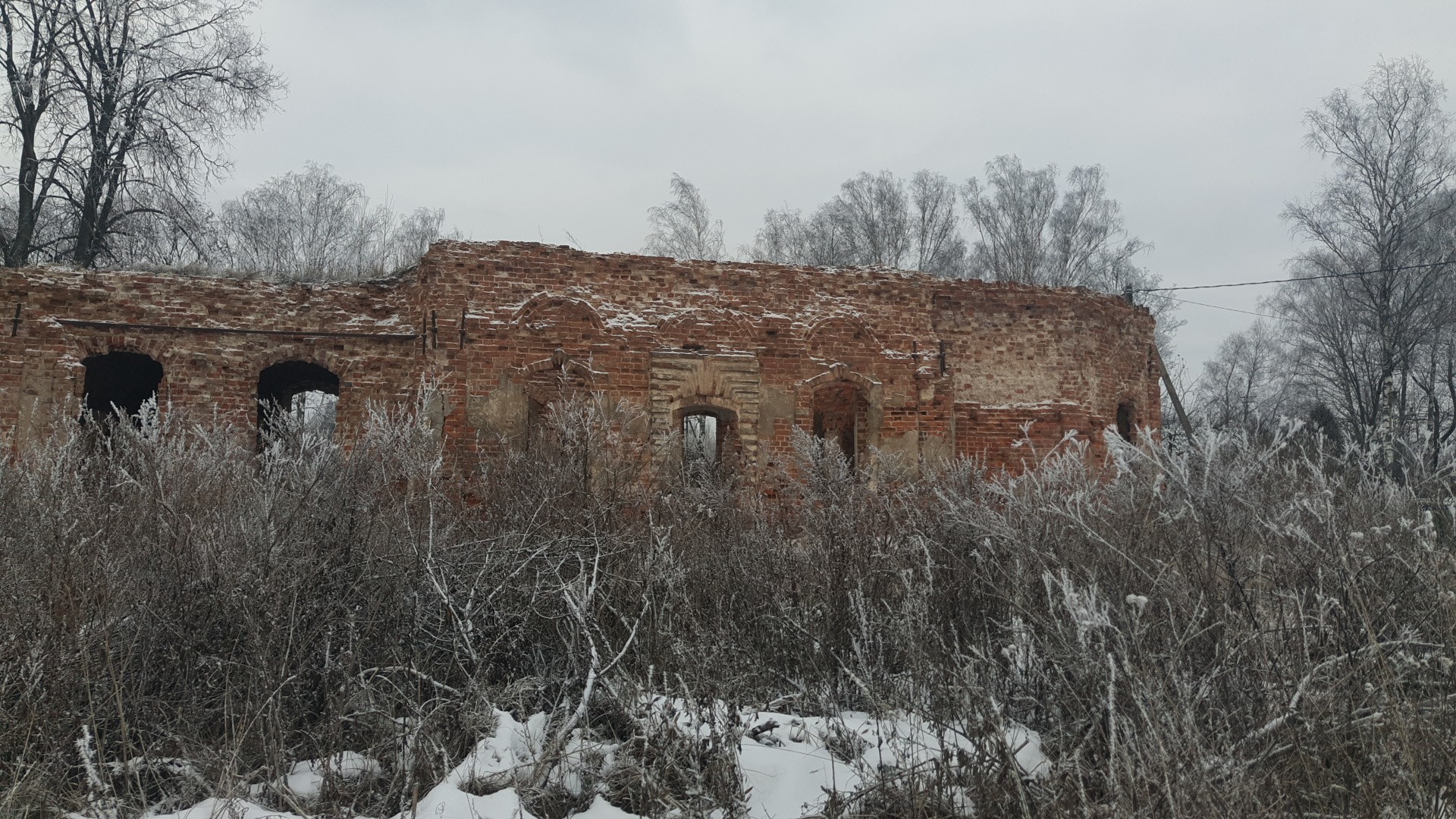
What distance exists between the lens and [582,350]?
33.9 feet

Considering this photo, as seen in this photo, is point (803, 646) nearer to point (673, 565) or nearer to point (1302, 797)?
point (673, 565)

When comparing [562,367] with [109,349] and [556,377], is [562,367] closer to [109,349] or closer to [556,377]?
[556,377]

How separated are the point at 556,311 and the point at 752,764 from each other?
797 cm

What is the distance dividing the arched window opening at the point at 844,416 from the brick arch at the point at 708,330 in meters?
1.27

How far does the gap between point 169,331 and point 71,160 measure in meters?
8.72

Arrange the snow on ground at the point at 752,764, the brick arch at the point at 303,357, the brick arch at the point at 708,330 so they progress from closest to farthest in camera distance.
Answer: the snow on ground at the point at 752,764, the brick arch at the point at 303,357, the brick arch at the point at 708,330

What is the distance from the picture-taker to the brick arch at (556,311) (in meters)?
10.3

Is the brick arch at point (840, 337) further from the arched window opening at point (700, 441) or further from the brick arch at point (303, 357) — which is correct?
the brick arch at point (303, 357)

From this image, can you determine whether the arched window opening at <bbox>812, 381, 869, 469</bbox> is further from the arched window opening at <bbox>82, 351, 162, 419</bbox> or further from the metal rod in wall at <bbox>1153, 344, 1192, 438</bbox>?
the arched window opening at <bbox>82, 351, 162, 419</bbox>

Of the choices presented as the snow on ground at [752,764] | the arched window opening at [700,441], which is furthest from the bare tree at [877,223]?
the snow on ground at [752,764]

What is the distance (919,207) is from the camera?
29672mm

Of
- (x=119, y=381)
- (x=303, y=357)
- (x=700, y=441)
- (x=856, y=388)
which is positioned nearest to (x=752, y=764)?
(x=856, y=388)

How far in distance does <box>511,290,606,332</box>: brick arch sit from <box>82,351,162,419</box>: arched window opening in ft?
15.1

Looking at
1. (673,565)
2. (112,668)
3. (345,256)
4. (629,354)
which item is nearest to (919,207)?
(345,256)
